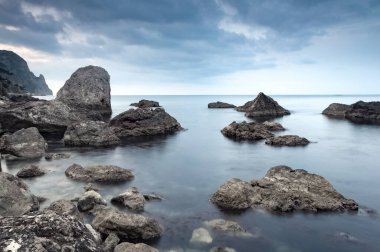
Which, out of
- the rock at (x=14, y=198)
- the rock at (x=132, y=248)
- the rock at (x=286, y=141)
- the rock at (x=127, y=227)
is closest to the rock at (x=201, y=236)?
the rock at (x=127, y=227)

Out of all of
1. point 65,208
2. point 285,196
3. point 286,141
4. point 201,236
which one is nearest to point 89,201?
point 65,208

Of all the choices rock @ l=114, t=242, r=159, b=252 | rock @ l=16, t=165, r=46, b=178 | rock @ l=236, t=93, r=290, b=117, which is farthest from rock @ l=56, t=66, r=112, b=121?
rock @ l=114, t=242, r=159, b=252

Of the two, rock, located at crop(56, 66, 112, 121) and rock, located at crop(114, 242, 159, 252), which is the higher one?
rock, located at crop(56, 66, 112, 121)

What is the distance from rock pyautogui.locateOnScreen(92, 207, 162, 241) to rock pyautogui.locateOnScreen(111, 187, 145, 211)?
4.03 metres

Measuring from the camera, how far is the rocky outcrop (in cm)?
2338

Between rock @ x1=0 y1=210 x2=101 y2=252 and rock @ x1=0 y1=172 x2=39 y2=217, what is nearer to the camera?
rock @ x1=0 y1=210 x2=101 y2=252

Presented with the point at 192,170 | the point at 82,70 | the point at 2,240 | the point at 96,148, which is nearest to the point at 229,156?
the point at 192,170

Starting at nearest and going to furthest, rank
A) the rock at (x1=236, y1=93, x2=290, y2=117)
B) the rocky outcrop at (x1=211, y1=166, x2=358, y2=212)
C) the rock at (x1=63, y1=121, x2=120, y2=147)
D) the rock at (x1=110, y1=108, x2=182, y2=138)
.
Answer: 1. the rocky outcrop at (x1=211, y1=166, x2=358, y2=212)
2. the rock at (x1=63, y1=121, x2=120, y2=147)
3. the rock at (x1=110, y1=108, x2=182, y2=138)
4. the rock at (x1=236, y1=93, x2=290, y2=117)

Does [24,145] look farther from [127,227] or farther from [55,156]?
[127,227]

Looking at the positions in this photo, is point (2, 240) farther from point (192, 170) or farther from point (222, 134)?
point (222, 134)

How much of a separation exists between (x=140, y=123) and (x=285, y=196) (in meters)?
39.2

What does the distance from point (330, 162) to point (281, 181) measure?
1699 cm

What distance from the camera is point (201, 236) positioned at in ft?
61.3

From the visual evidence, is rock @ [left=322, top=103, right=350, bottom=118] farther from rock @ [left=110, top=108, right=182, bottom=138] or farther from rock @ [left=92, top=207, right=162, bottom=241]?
rock @ [left=92, top=207, right=162, bottom=241]
